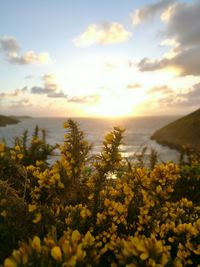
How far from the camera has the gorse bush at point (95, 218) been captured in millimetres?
1900

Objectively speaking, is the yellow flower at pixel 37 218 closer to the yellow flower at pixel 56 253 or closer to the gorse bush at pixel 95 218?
the gorse bush at pixel 95 218

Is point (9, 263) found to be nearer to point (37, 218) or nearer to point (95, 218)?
point (37, 218)

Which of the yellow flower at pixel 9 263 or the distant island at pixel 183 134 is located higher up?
the yellow flower at pixel 9 263

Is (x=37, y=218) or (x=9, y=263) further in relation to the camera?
(x=37, y=218)

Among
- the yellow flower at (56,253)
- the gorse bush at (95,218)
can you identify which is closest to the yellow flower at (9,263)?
the gorse bush at (95,218)

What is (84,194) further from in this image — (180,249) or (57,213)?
(180,249)

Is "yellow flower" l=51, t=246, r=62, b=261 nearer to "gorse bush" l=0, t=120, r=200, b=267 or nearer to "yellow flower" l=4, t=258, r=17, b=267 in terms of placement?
"gorse bush" l=0, t=120, r=200, b=267

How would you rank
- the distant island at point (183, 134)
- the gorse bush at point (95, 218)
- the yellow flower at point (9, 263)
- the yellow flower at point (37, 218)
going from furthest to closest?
the distant island at point (183, 134), the yellow flower at point (37, 218), the gorse bush at point (95, 218), the yellow flower at point (9, 263)

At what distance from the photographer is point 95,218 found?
3035mm

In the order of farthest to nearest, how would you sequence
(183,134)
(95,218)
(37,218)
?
(183,134) < (95,218) < (37,218)

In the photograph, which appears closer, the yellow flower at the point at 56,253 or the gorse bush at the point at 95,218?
the yellow flower at the point at 56,253

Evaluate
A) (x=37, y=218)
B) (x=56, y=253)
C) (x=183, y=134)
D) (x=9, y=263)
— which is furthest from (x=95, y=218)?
(x=183, y=134)

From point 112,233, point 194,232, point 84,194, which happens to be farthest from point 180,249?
point 84,194

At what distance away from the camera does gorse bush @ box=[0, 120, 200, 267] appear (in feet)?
6.23
